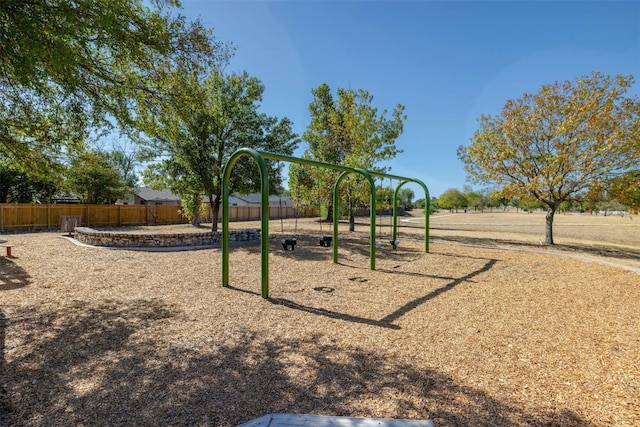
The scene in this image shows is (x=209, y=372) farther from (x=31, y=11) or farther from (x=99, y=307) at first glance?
(x=31, y=11)

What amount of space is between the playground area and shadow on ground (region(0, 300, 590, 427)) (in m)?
0.02

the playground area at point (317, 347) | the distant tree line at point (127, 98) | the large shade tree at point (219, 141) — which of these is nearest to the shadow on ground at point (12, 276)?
the playground area at point (317, 347)

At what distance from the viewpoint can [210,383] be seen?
10.2ft

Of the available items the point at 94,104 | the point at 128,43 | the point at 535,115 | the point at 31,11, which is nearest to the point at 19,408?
the point at 31,11

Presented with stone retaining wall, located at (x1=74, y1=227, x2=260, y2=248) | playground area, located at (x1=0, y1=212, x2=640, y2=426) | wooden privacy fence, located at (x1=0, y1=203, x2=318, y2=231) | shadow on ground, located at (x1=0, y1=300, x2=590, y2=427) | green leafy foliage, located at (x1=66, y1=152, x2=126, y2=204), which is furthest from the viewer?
green leafy foliage, located at (x1=66, y1=152, x2=126, y2=204)

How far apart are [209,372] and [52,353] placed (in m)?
2.00

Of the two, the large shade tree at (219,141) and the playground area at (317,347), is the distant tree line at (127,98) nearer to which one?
the large shade tree at (219,141)

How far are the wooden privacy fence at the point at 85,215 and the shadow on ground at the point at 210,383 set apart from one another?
1072 cm

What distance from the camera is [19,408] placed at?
2703 millimetres

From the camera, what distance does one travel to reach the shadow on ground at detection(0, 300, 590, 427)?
2.64 m

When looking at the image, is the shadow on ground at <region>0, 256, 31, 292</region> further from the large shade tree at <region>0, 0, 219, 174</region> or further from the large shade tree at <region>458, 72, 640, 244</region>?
the large shade tree at <region>458, 72, 640, 244</region>

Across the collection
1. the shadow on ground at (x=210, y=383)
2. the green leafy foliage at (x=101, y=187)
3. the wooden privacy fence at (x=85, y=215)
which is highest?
the green leafy foliage at (x=101, y=187)

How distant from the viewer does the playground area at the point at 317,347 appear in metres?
2.75

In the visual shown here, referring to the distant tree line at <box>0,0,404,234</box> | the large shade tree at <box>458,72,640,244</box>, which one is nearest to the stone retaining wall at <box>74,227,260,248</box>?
the distant tree line at <box>0,0,404,234</box>
